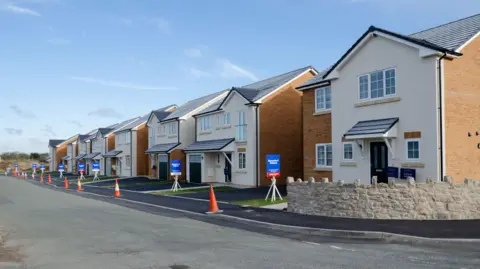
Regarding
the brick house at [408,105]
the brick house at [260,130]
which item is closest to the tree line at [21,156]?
the brick house at [260,130]

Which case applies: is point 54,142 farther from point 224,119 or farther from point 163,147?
point 224,119

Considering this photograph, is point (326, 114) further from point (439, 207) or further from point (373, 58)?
point (439, 207)

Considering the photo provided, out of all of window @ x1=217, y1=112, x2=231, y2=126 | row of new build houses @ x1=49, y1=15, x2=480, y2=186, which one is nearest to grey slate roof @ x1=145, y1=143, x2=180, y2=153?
window @ x1=217, y1=112, x2=231, y2=126

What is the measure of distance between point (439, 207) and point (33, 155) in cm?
13612

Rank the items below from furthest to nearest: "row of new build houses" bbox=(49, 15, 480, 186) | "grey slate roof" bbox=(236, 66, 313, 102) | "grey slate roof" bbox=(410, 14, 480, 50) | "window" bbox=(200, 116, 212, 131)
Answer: "window" bbox=(200, 116, 212, 131) < "grey slate roof" bbox=(236, 66, 313, 102) < "grey slate roof" bbox=(410, 14, 480, 50) < "row of new build houses" bbox=(49, 15, 480, 186)

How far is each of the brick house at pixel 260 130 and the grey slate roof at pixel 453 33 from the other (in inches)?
431

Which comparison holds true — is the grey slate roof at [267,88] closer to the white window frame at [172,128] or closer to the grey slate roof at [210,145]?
the grey slate roof at [210,145]

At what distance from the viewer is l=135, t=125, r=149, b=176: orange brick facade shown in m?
54.2

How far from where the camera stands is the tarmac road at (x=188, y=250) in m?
8.27

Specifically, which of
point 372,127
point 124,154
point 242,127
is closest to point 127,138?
point 124,154

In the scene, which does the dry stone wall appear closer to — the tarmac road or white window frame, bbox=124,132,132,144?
the tarmac road

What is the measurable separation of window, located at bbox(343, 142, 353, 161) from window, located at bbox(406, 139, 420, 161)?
3306 millimetres

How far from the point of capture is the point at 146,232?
12.5 metres

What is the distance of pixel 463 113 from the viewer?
1761 centimetres
